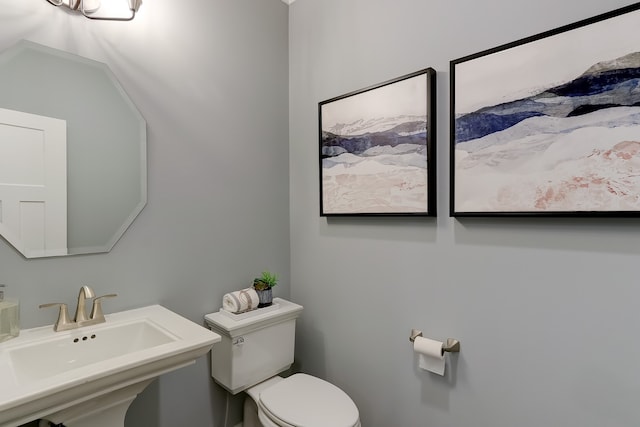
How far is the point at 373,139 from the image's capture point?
1.60 m

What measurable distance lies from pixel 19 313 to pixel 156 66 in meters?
1.12

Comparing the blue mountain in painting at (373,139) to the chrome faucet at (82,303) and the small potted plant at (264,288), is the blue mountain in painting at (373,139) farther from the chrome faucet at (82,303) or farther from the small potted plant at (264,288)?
the chrome faucet at (82,303)

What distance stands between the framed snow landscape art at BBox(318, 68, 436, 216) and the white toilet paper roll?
0.53 meters

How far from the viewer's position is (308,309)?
6.51 feet

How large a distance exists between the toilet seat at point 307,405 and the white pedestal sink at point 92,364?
0.48 m

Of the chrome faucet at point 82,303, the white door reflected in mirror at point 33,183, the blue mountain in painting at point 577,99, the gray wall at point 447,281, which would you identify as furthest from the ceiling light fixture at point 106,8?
the blue mountain in painting at point 577,99

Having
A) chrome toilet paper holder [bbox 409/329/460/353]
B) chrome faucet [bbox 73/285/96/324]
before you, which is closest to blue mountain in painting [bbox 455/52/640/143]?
chrome toilet paper holder [bbox 409/329/460/353]

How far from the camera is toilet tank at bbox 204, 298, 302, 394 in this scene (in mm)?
1562

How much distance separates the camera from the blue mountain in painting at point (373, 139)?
57.1 inches

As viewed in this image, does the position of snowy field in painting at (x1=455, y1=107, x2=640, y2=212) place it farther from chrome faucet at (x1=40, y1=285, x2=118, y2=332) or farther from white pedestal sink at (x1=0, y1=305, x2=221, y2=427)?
chrome faucet at (x1=40, y1=285, x2=118, y2=332)

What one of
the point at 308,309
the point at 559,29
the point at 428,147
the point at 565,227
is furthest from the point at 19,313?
the point at 559,29

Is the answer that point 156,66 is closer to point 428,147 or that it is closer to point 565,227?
point 428,147

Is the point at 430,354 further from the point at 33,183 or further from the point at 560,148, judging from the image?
the point at 33,183

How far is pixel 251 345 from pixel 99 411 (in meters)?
0.70
